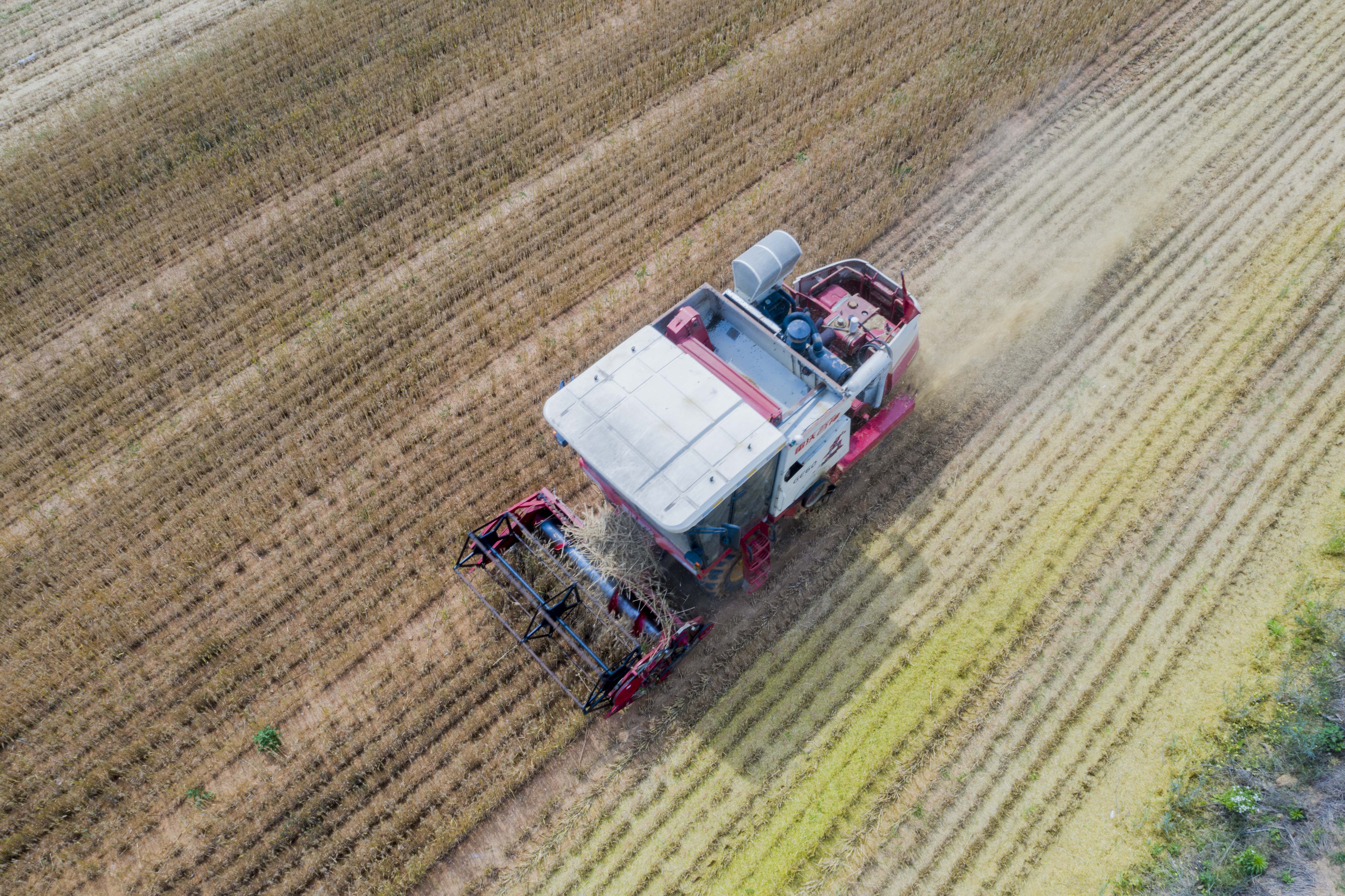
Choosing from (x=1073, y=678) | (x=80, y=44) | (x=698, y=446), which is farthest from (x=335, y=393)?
(x=80, y=44)

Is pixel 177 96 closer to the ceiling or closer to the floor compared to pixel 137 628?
closer to the ceiling

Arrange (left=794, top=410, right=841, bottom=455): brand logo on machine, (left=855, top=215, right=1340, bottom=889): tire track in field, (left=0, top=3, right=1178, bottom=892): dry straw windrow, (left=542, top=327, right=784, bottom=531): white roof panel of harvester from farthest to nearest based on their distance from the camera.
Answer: (left=0, top=3, right=1178, bottom=892): dry straw windrow, (left=794, top=410, right=841, bottom=455): brand logo on machine, (left=855, top=215, right=1340, bottom=889): tire track in field, (left=542, top=327, right=784, bottom=531): white roof panel of harvester

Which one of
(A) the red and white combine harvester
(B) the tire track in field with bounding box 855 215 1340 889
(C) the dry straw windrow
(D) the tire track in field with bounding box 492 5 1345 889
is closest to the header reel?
(A) the red and white combine harvester

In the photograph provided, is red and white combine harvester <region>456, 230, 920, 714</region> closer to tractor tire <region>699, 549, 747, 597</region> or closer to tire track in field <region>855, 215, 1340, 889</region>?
tractor tire <region>699, 549, 747, 597</region>

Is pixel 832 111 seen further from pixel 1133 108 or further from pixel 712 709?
pixel 712 709

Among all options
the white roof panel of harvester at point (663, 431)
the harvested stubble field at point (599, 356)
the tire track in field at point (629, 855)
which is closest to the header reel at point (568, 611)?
the harvested stubble field at point (599, 356)

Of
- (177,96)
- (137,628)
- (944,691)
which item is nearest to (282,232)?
(177,96)

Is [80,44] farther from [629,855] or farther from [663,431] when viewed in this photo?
[629,855]
